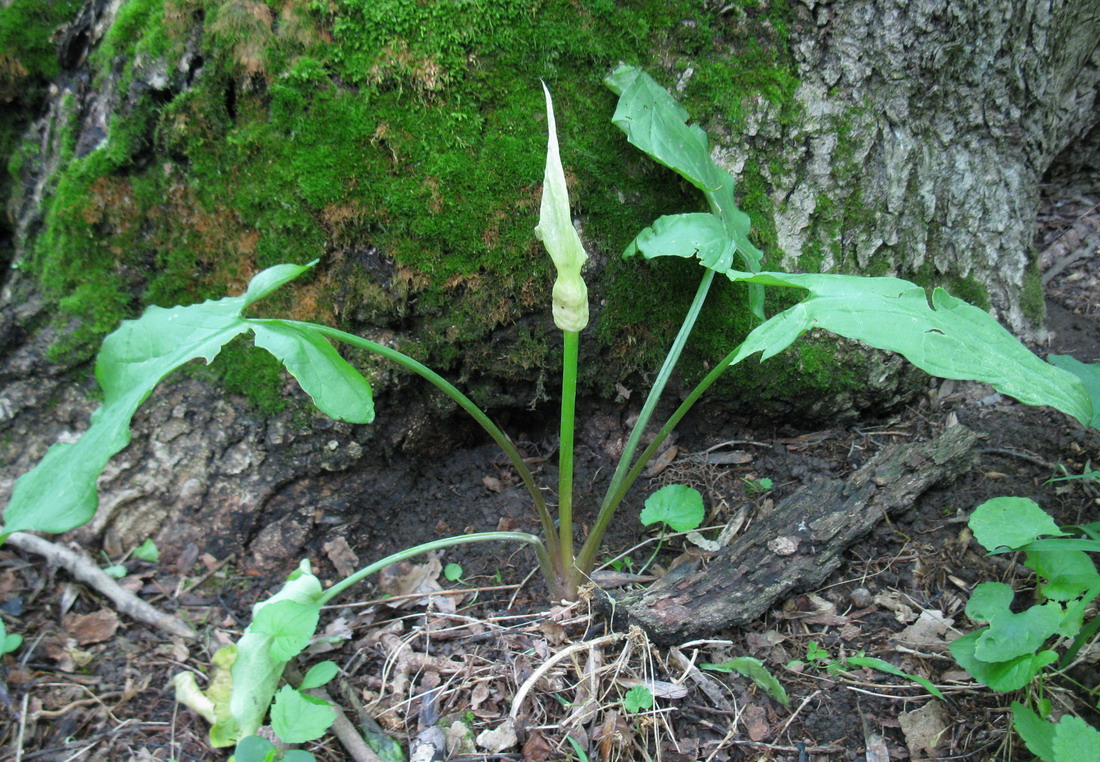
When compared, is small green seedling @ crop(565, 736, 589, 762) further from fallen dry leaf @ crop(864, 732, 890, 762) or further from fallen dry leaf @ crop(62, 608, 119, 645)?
fallen dry leaf @ crop(62, 608, 119, 645)

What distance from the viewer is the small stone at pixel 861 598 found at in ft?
5.40

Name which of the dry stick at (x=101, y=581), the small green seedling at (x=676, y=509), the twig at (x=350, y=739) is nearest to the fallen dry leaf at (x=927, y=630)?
the small green seedling at (x=676, y=509)

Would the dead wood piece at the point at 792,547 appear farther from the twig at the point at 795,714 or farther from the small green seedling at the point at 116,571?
the small green seedling at the point at 116,571

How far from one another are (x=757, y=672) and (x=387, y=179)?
4.87ft

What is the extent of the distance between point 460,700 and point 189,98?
1.70 meters

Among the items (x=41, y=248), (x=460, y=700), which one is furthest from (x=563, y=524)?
(x=41, y=248)

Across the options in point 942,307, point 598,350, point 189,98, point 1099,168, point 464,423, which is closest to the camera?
point 942,307

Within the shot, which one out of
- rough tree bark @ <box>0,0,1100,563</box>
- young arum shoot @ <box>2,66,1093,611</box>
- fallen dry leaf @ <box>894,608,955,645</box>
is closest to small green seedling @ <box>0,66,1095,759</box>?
young arum shoot @ <box>2,66,1093,611</box>

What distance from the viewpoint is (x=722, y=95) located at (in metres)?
1.90

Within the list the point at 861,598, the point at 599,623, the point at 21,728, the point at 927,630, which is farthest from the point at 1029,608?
the point at 21,728

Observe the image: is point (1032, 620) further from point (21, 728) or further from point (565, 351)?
point (21, 728)

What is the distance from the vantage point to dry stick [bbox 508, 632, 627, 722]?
151 cm

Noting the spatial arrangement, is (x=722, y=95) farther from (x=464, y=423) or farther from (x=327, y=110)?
(x=464, y=423)

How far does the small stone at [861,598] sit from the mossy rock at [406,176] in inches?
22.6
